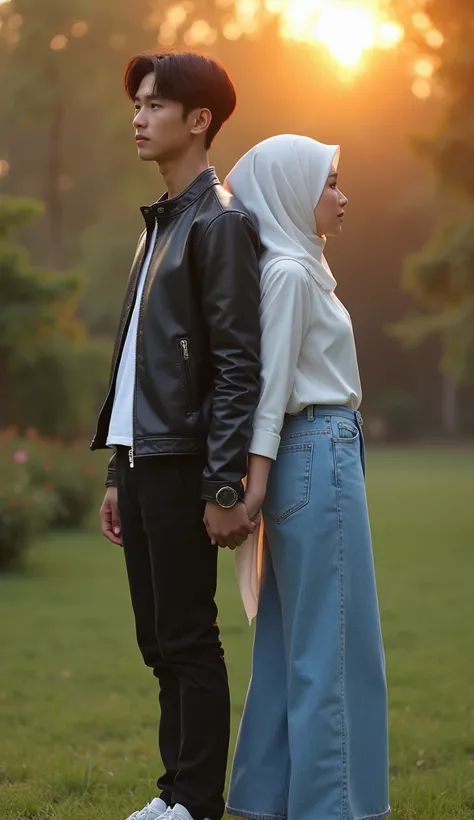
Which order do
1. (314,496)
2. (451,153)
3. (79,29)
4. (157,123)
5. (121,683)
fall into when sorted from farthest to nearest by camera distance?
1. (79,29)
2. (451,153)
3. (121,683)
4. (157,123)
5. (314,496)

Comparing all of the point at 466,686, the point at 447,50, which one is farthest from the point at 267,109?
the point at 466,686

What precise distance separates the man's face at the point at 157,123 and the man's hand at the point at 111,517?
0.96 m

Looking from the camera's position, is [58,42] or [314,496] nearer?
[314,496]

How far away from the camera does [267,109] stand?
4466 cm

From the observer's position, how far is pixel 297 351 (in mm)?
3104

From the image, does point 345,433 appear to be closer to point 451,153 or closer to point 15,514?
point 15,514

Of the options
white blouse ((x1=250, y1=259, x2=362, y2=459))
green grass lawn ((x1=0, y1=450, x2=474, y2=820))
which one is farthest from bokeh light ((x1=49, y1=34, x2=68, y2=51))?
white blouse ((x1=250, y1=259, x2=362, y2=459))

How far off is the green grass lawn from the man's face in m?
1.98

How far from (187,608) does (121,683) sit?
3123mm

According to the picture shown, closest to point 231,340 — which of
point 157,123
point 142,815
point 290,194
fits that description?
point 290,194

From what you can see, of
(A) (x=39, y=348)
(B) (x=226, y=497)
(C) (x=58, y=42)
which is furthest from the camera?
(C) (x=58, y=42)

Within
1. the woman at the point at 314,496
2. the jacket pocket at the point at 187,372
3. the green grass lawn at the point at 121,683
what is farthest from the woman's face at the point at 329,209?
the green grass lawn at the point at 121,683

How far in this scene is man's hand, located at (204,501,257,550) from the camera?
3.04 metres

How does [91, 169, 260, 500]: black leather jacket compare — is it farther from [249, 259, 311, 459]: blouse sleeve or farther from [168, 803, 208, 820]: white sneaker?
[168, 803, 208, 820]: white sneaker
